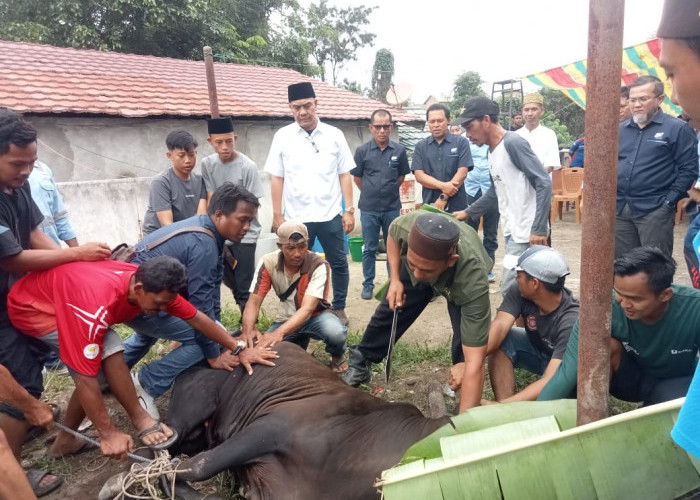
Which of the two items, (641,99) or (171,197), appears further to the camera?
(171,197)

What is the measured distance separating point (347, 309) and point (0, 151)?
3.76 m

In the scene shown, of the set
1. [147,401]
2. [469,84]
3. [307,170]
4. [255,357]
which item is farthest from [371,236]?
[469,84]

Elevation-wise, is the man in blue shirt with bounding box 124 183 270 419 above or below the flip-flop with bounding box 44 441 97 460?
above

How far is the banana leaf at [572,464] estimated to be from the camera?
1604 millimetres

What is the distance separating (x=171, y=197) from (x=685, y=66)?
437cm

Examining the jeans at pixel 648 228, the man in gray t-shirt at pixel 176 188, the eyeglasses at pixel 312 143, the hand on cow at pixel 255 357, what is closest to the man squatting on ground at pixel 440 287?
the hand on cow at pixel 255 357

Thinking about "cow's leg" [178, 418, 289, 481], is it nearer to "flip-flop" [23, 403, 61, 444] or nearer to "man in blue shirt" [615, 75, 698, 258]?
"flip-flop" [23, 403, 61, 444]

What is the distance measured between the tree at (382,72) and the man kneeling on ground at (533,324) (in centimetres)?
2773

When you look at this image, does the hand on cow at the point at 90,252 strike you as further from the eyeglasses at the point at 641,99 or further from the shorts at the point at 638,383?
the eyeglasses at the point at 641,99

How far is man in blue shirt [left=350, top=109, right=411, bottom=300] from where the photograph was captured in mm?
6195

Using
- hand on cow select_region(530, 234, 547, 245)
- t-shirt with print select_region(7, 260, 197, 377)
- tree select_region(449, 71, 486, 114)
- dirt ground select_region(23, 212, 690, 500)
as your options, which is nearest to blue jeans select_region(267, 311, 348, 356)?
dirt ground select_region(23, 212, 690, 500)

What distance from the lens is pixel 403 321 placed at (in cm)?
407

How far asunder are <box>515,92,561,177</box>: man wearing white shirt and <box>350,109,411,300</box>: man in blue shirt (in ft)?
6.01

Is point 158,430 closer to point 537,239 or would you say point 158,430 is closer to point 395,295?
point 395,295
